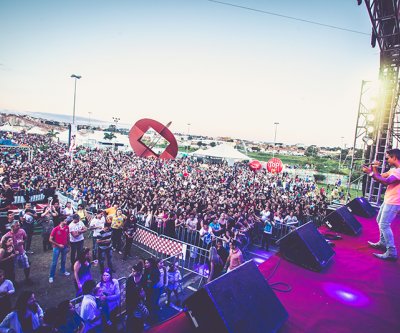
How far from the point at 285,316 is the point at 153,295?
12.2ft

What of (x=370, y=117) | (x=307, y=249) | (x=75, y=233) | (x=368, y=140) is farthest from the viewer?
(x=368, y=140)

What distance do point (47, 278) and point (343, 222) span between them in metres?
7.02

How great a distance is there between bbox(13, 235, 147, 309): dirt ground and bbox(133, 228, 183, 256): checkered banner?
1.49 ft

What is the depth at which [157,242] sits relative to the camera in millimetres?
7812

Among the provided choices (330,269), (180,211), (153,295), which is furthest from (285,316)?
(180,211)

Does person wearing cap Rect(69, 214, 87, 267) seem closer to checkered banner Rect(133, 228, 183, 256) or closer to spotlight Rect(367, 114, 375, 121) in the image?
checkered banner Rect(133, 228, 183, 256)

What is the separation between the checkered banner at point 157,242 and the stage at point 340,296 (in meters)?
4.72

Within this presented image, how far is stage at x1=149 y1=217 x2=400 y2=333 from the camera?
1.90 meters

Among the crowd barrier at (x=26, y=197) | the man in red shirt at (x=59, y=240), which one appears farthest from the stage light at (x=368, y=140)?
the crowd barrier at (x=26, y=197)

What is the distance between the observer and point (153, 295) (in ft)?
16.2

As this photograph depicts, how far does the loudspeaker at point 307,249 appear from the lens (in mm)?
2850

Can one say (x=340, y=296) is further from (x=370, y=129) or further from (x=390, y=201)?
(x=370, y=129)

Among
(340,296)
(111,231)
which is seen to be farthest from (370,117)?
(111,231)

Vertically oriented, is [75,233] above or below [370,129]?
below
